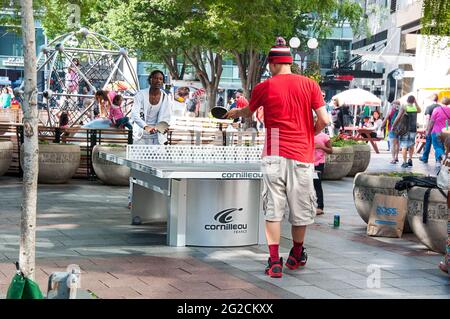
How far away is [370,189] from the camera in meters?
10.9

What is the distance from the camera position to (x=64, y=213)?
11.5 metres

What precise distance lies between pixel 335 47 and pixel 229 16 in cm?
5377

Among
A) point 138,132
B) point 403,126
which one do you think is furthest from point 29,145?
point 403,126

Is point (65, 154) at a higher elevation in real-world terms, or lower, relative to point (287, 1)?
lower

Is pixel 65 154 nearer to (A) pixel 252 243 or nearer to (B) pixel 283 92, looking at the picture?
(A) pixel 252 243

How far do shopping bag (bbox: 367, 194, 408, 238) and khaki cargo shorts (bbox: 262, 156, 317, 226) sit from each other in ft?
8.60

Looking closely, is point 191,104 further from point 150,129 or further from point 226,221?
point 226,221

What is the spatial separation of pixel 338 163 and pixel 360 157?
47.8 inches

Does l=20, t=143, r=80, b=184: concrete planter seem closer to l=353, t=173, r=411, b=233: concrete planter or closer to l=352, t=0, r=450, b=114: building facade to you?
l=353, t=173, r=411, b=233: concrete planter

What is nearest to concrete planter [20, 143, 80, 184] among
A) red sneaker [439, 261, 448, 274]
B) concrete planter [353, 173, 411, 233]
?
concrete planter [353, 173, 411, 233]

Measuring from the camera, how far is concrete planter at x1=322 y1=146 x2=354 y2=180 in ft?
57.5

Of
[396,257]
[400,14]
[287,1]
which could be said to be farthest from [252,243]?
[400,14]

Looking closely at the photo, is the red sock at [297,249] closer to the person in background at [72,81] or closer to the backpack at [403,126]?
the backpack at [403,126]

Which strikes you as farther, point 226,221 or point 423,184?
point 423,184
